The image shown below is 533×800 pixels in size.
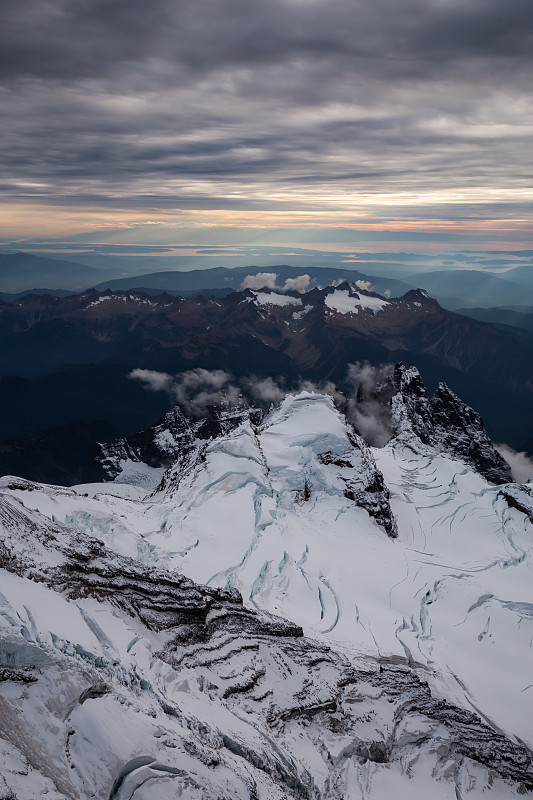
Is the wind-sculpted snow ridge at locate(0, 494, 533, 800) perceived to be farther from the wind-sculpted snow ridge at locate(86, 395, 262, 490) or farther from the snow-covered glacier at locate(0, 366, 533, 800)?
the wind-sculpted snow ridge at locate(86, 395, 262, 490)

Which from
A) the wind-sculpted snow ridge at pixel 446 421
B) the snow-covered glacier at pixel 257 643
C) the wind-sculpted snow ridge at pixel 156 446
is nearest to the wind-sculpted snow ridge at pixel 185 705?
the snow-covered glacier at pixel 257 643

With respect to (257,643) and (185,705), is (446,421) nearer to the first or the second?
(257,643)

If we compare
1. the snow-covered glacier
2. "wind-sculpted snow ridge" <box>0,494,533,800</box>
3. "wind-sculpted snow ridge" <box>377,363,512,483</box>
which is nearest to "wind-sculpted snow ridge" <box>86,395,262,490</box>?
"wind-sculpted snow ridge" <box>377,363,512,483</box>

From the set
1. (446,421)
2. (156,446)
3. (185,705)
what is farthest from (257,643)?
(156,446)

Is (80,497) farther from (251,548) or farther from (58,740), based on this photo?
(58,740)

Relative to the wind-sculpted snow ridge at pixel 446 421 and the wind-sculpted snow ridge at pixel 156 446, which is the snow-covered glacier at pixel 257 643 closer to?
the wind-sculpted snow ridge at pixel 446 421
